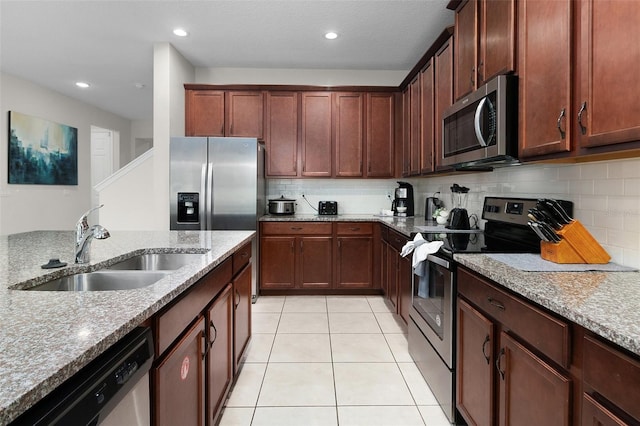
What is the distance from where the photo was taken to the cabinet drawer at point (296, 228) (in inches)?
155

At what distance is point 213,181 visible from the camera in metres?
3.66

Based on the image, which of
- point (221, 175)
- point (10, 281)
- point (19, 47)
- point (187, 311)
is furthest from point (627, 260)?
Result: point (19, 47)

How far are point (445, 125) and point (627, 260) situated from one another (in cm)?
146

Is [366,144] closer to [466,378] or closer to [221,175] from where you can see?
[221,175]

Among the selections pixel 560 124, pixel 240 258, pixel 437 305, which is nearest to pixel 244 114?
pixel 240 258

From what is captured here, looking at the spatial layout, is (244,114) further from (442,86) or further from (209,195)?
(442,86)

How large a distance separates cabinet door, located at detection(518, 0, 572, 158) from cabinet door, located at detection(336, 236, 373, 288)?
2.38m

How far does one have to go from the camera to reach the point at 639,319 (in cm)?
85

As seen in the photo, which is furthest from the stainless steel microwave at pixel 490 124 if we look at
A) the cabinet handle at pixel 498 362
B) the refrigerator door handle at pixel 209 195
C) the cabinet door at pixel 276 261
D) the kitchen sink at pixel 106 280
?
the refrigerator door handle at pixel 209 195

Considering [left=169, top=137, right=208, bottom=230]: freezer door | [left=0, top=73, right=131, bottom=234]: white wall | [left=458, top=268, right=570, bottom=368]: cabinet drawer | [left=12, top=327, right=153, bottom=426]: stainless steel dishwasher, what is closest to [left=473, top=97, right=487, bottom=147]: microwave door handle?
[left=458, top=268, right=570, bottom=368]: cabinet drawer

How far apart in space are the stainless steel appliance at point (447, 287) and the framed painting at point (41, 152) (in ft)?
18.5

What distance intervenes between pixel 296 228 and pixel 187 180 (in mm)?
1263

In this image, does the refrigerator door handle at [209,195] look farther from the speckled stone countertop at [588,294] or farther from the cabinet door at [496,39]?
the speckled stone countertop at [588,294]

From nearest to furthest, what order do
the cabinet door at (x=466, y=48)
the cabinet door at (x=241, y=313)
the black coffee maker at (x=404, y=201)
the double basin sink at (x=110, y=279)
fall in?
the double basin sink at (x=110, y=279) < the cabinet door at (x=241, y=313) < the cabinet door at (x=466, y=48) < the black coffee maker at (x=404, y=201)
